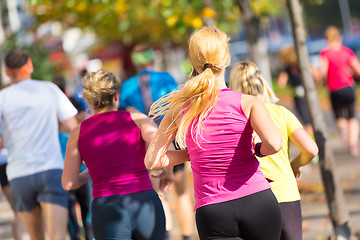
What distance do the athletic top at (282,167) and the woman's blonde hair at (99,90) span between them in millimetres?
1090

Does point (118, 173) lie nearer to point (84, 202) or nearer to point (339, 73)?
point (84, 202)

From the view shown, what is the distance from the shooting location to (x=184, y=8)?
930 centimetres

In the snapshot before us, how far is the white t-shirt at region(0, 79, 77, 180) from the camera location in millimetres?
5312

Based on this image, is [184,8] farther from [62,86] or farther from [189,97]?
[189,97]

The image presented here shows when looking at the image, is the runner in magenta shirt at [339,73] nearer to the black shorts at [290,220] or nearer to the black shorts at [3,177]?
the black shorts at [3,177]

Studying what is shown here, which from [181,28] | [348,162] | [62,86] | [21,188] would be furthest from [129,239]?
[348,162]

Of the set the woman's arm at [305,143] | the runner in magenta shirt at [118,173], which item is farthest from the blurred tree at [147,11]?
the woman's arm at [305,143]

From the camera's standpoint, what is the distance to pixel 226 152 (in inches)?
131

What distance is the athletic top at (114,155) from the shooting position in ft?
13.5

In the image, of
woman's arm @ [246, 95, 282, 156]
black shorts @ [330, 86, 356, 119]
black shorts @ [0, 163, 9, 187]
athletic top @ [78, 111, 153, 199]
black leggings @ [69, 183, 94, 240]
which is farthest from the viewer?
black shorts @ [330, 86, 356, 119]

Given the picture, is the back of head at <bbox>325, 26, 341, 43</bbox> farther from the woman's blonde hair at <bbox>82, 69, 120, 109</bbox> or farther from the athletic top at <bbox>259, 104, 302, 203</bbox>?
the woman's blonde hair at <bbox>82, 69, 120, 109</bbox>

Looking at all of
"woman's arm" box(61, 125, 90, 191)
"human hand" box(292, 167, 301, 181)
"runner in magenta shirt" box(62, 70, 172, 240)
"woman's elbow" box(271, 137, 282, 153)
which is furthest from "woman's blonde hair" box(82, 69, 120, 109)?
"woman's elbow" box(271, 137, 282, 153)

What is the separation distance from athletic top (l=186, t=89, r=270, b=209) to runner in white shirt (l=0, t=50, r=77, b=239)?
2.25 m

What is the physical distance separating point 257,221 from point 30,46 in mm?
18194
